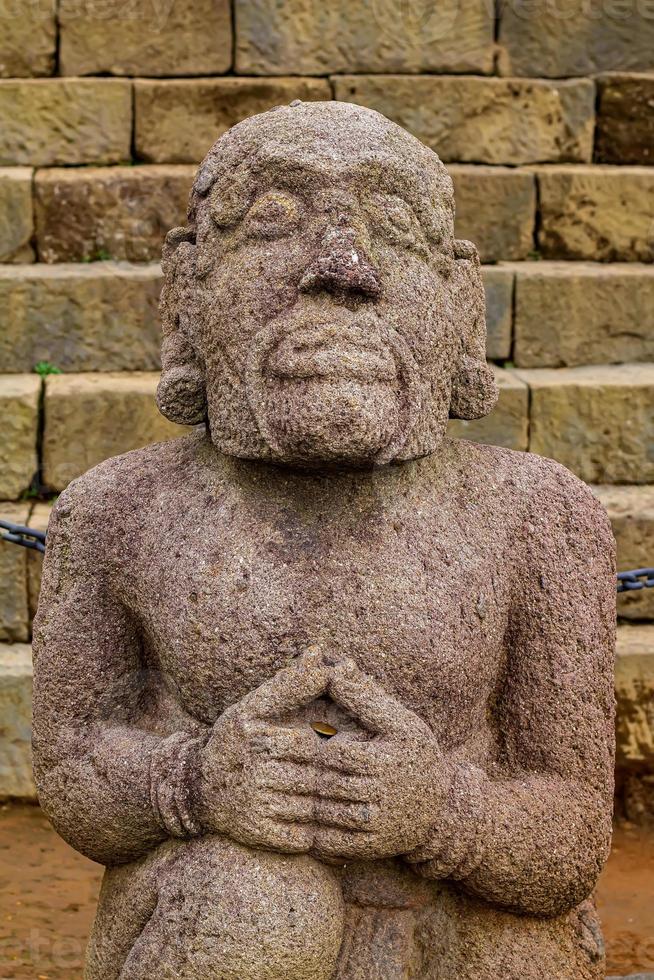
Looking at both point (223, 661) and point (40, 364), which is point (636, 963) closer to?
point (223, 661)

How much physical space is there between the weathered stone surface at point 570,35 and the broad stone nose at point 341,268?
A: 12.9 feet

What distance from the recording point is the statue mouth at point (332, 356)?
2361mm

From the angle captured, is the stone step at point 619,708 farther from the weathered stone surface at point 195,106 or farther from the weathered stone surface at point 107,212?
the weathered stone surface at point 195,106

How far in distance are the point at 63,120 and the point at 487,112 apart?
5.40ft

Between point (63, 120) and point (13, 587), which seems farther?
point (63, 120)

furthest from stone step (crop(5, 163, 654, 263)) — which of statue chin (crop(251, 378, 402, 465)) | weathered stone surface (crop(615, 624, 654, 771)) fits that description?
statue chin (crop(251, 378, 402, 465))

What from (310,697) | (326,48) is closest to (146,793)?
(310,697)

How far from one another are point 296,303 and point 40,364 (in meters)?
3.12

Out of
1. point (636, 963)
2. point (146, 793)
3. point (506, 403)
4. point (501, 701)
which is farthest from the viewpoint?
point (506, 403)

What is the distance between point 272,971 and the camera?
2.38m

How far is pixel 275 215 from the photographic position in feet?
8.09

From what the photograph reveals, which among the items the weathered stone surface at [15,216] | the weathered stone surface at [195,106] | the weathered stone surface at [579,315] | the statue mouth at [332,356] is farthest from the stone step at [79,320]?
the statue mouth at [332,356]

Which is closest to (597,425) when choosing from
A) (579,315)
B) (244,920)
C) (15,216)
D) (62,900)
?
(579,315)

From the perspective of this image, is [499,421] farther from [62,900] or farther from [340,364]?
[340,364]
